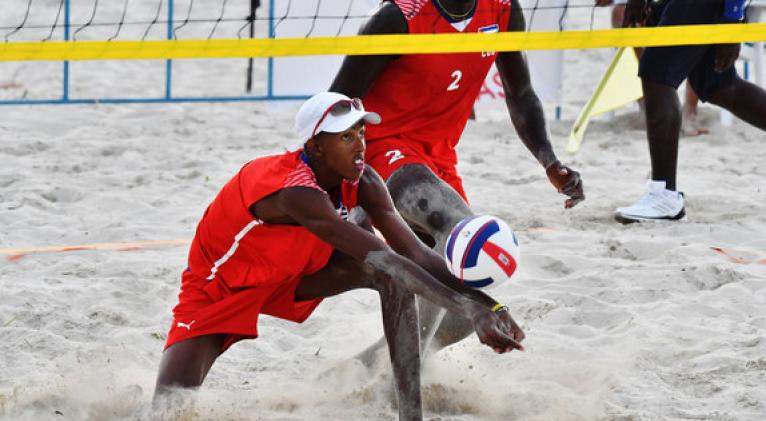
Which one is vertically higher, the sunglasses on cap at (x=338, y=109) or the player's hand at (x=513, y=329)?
the sunglasses on cap at (x=338, y=109)

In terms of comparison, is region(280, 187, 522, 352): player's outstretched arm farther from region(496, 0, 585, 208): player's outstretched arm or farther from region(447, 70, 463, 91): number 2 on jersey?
region(496, 0, 585, 208): player's outstretched arm

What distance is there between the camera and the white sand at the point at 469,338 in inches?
144

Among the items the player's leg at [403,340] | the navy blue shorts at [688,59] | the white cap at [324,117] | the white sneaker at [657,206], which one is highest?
the white cap at [324,117]

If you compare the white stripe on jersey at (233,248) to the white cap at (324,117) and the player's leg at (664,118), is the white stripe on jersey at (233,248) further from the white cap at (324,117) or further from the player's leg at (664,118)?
the player's leg at (664,118)

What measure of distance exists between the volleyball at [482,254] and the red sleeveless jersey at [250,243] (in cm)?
42

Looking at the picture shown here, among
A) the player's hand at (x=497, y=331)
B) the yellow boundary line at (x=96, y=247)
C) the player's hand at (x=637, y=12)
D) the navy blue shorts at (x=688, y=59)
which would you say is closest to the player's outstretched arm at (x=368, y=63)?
the player's hand at (x=497, y=331)

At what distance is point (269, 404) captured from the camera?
12.0 feet

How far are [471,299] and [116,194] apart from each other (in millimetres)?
3442

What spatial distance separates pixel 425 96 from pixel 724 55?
208 cm

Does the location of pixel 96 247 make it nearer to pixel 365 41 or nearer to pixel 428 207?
pixel 365 41

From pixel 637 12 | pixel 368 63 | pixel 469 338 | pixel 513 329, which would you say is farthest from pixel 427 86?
pixel 637 12

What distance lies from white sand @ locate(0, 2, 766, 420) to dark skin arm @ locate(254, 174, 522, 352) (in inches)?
26.4

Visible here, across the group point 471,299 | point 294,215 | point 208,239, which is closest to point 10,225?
point 208,239

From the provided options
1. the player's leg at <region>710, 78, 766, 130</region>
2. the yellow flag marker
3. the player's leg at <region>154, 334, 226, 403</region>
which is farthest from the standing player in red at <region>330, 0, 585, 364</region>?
the yellow flag marker
